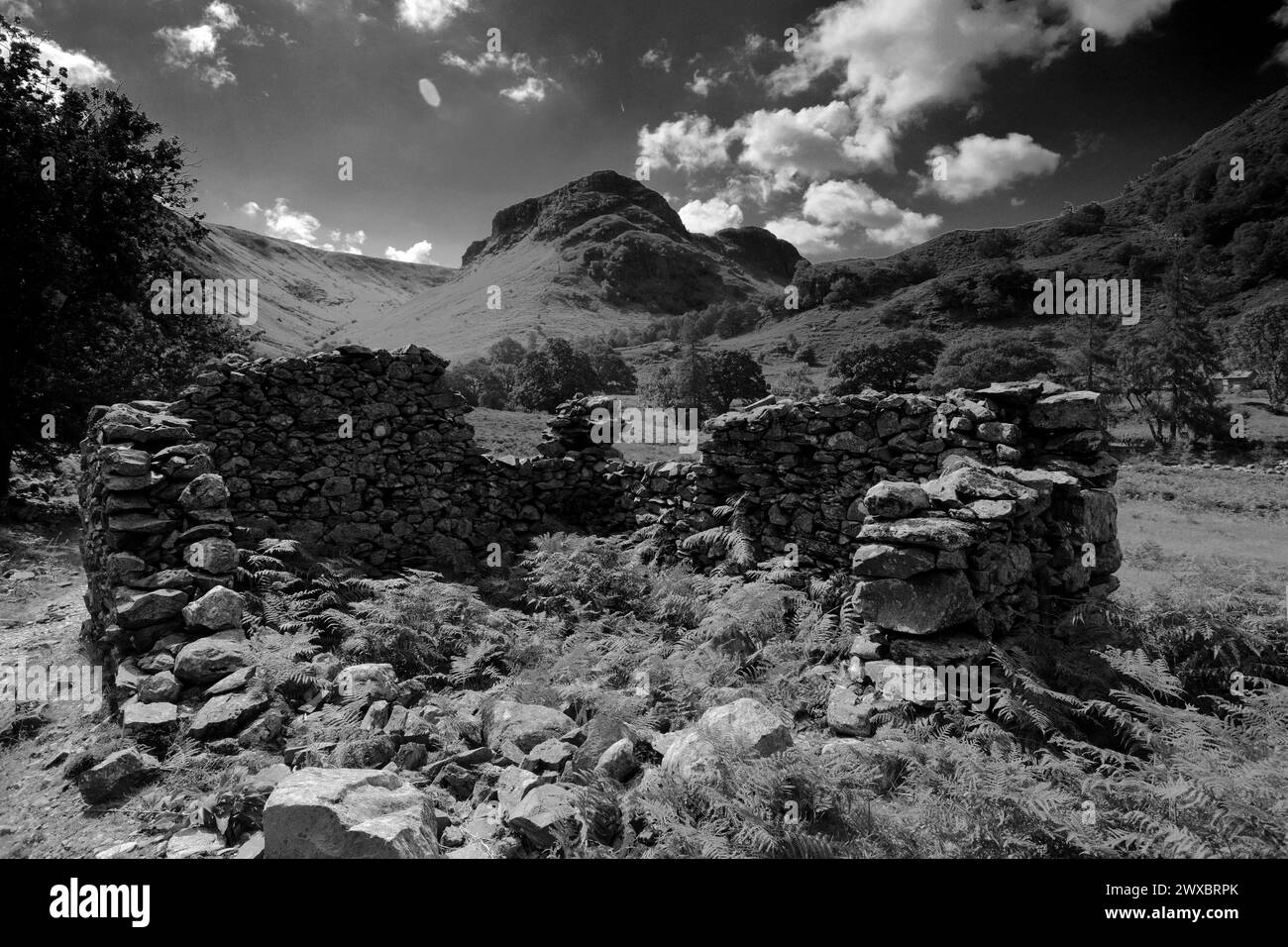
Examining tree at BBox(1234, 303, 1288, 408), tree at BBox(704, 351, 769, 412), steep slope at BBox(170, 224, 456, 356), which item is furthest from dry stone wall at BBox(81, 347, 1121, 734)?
steep slope at BBox(170, 224, 456, 356)

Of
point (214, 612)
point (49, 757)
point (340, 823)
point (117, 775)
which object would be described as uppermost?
point (214, 612)

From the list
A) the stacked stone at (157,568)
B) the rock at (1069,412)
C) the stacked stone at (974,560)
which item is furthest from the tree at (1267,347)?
the stacked stone at (157,568)

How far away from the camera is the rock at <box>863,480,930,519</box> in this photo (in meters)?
5.91

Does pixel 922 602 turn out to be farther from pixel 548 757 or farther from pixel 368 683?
pixel 368 683

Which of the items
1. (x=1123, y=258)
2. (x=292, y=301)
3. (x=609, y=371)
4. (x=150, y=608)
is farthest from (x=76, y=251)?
(x=292, y=301)

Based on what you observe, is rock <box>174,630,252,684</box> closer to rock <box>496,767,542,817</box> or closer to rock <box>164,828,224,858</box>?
rock <box>164,828,224,858</box>

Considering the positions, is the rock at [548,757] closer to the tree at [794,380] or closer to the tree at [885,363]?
the tree at [885,363]

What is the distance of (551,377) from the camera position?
164 feet

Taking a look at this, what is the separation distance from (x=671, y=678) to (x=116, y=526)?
21.1 ft

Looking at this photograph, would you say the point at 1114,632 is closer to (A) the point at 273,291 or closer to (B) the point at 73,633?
(B) the point at 73,633

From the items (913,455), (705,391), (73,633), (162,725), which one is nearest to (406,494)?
(73,633)

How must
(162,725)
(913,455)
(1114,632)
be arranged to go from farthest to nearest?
(913,455)
(1114,632)
(162,725)

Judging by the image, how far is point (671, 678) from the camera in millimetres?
5934

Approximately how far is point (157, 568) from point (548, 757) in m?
5.23
